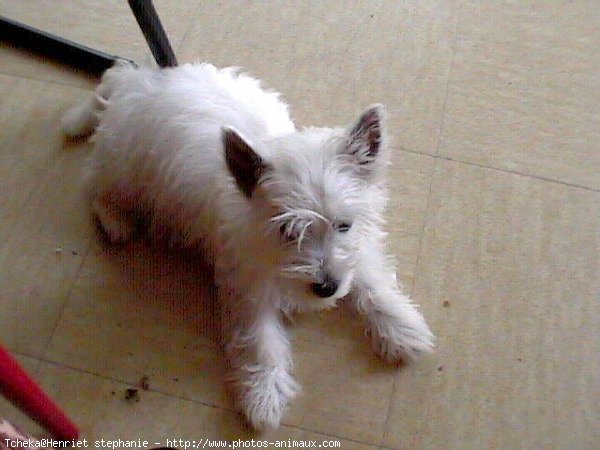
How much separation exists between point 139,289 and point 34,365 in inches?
12.7

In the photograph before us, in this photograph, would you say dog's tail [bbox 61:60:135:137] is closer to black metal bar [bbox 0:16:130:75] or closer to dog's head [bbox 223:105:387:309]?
black metal bar [bbox 0:16:130:75]

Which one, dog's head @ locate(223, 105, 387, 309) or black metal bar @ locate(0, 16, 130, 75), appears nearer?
dog's head @ locate(223, 105, 387, 309)

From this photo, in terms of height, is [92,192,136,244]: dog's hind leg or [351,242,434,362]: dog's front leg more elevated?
[92,192,136,244]: dog's hind leg

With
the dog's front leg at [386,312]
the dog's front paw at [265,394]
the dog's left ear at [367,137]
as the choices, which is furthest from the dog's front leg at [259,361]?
the dog's left ear at [367,137]

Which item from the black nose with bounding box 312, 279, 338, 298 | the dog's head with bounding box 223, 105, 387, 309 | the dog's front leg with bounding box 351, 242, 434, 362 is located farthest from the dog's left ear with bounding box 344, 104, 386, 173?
the dog's front leg with bounding box 351, 242, 434, 362

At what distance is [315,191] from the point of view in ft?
4.55

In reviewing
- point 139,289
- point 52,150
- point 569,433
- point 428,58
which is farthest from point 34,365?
point 428,58

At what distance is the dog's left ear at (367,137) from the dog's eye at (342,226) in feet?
0.38

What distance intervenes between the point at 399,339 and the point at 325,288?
0.36 meters

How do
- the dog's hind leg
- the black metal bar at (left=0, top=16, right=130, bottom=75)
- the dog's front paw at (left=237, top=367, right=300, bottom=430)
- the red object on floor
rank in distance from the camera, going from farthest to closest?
the black metal bar at (left=0, top=16, right=130, bottom=75), the dog's hind leg, the dog's front paw at (left=237, top=367, right=300, bottom=430), the red object on floor

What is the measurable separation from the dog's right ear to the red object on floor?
0.55m

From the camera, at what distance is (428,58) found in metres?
2.24

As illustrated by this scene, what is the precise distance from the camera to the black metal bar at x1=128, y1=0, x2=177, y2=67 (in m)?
1.77

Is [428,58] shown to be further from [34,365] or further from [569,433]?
[34,365]
